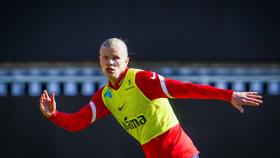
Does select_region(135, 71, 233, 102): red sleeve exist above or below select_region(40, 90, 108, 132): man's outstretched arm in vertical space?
above

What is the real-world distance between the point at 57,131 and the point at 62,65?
0.61m

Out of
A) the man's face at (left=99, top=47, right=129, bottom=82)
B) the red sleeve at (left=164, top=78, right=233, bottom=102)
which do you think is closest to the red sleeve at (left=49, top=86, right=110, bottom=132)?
the man's face at (left=99, top=47, right=129, bottom=82)

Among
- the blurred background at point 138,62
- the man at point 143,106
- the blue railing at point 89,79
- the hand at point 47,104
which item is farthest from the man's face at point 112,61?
the blue railing at point 89,79

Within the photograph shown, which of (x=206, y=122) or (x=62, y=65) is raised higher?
(x=62, y=65)

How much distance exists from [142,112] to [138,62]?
2.00 m

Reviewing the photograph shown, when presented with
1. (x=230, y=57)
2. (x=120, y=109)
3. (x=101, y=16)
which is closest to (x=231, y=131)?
(x=230, y=57)

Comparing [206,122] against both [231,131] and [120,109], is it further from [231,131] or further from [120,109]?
[120,109]

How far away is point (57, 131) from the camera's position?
6535mm

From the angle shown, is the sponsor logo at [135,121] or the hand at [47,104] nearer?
the sponsor logo at [135,121]

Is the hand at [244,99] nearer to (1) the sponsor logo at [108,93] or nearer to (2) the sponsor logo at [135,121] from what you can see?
(2) the sponsor logo at [135,121]

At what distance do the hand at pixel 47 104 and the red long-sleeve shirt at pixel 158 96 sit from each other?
0.16 ft

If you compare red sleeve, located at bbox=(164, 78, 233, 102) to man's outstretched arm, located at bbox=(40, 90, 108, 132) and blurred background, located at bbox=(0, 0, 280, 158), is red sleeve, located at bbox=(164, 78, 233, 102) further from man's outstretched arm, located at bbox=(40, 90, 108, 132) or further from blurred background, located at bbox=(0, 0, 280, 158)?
blurred background, located at bbox=(0, 0, 280, 158)

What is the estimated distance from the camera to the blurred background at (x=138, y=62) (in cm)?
632

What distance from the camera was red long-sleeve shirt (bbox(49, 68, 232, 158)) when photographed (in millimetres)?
4078
